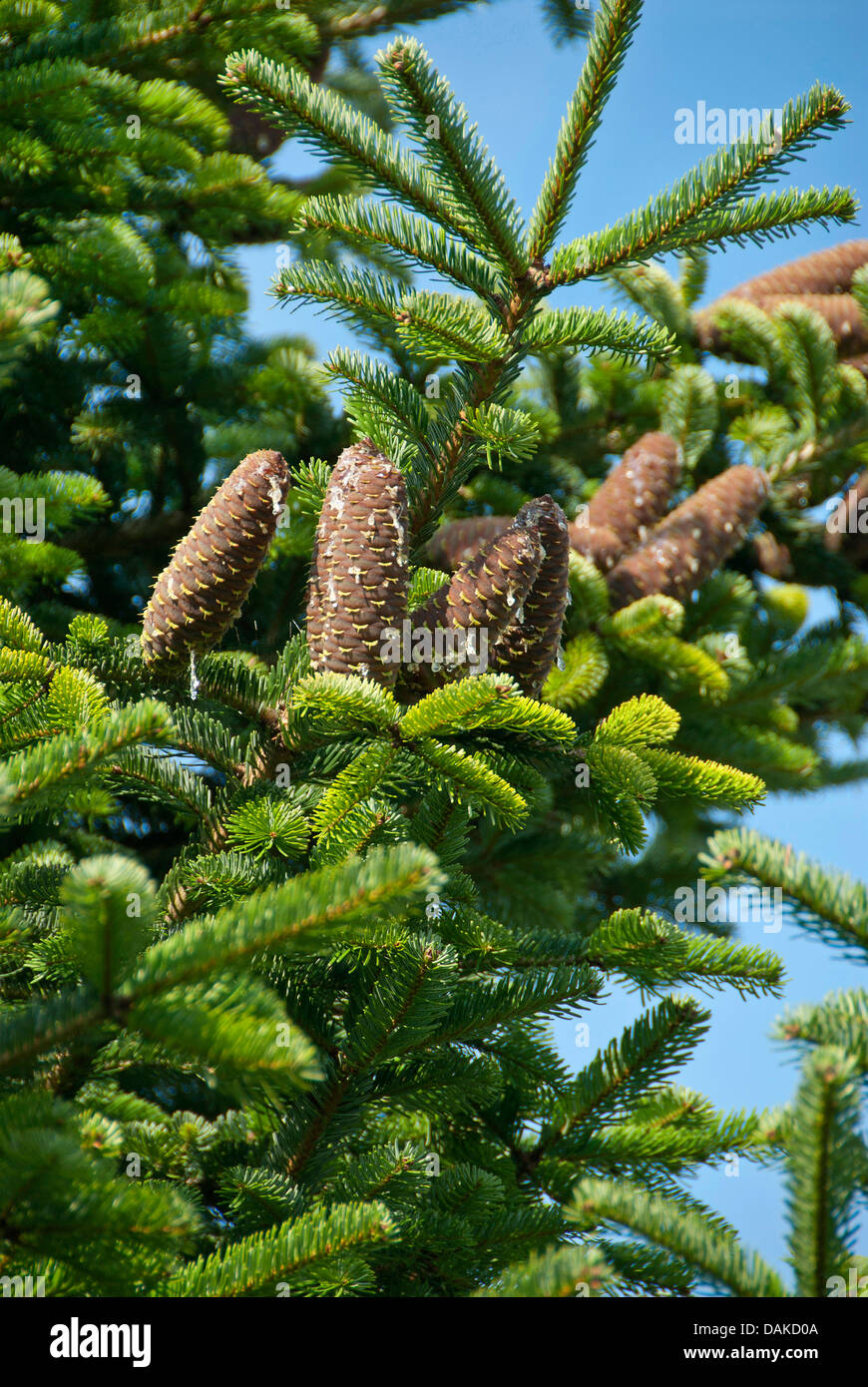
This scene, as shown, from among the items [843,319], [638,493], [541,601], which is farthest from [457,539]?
[843,319]

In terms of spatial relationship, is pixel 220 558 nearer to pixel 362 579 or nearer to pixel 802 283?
pixel 362 579

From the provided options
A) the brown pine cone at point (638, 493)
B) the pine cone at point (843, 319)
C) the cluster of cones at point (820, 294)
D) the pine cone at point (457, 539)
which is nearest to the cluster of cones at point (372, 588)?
the pine cone at point (457, 539)

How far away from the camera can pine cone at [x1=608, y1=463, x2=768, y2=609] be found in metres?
2.38

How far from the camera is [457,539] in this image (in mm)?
2303

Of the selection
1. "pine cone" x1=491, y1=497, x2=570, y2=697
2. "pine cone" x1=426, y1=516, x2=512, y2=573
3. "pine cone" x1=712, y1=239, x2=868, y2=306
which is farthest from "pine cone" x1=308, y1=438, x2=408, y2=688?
"pine cone" x1=712, y1=239, x2=868, y2=306

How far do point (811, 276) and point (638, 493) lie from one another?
49.1 inches

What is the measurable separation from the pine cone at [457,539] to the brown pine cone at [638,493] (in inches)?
10.8

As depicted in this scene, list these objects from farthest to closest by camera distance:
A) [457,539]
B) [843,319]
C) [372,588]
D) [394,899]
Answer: [843,319], [457,539], [372,588], [394,899]

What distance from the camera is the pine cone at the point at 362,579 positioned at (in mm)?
1287

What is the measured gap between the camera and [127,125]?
7.47 ft

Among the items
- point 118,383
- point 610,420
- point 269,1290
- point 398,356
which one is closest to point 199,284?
point 118,383

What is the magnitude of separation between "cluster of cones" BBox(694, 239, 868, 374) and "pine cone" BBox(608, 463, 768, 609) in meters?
0.67

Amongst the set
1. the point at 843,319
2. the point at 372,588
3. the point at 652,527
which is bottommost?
the point at 372,588
